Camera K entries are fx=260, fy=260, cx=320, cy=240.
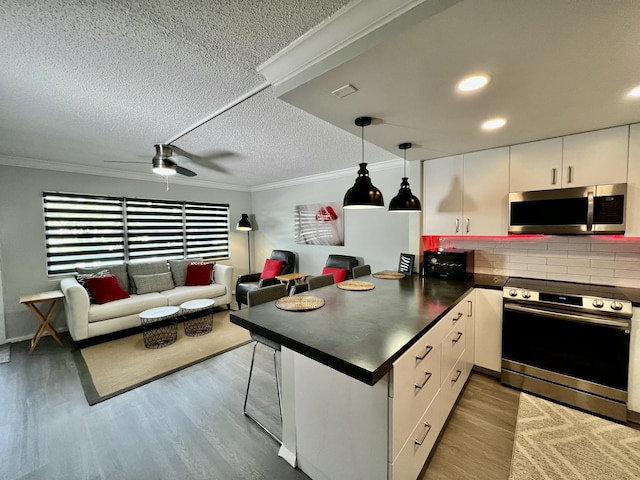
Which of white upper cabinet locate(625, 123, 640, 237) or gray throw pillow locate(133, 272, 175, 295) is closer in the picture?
white upper cabinet locate(625, 123, 640, 237)

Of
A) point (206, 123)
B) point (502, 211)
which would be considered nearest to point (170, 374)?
point (206, 123)

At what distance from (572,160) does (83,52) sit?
3.62m

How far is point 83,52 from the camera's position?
1.46 meters

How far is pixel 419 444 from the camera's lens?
1.44m

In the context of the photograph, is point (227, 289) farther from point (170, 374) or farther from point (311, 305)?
→ point (311, 305)

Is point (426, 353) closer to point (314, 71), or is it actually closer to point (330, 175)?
point (314, 71)

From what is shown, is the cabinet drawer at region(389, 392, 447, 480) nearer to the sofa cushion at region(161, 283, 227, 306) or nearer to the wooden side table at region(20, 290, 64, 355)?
the sofa cushion at region(161, 283, 227, 306)

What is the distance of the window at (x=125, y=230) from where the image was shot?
3.89m

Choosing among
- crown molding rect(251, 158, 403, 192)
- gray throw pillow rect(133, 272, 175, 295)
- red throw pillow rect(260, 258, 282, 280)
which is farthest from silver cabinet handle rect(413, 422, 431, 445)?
gray throw pillow rect(133, 272, 175, 295)

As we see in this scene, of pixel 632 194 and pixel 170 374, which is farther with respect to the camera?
pixel 170 374

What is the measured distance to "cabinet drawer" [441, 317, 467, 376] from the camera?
181 centimetres

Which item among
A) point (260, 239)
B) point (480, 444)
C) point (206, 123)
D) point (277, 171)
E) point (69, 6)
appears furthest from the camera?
point (260, 239)

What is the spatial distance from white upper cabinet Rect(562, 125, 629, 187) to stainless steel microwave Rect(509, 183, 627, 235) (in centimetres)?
9

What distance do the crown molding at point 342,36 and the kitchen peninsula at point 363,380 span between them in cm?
135
